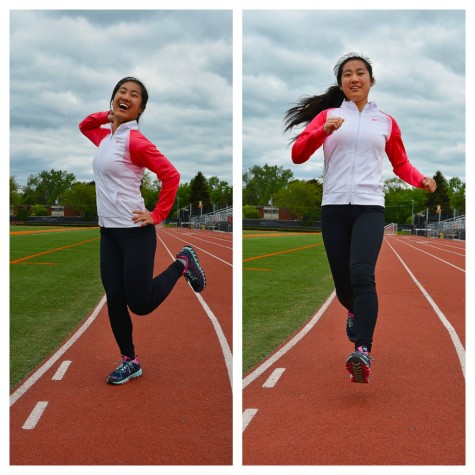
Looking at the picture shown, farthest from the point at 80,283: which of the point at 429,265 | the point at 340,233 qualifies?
the point at 429,265

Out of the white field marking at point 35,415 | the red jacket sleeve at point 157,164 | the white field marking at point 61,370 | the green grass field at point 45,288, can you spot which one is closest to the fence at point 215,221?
the red jacket sleeve at point 157,164

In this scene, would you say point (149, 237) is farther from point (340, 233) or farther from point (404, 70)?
point (404, 70)

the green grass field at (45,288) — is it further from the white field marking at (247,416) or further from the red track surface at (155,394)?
the white field marking at (247,416)

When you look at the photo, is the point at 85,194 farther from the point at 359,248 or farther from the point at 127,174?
the point at 359,248

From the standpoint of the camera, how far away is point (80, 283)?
473 centimetres

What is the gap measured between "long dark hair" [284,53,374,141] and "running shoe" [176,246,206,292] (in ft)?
2.83

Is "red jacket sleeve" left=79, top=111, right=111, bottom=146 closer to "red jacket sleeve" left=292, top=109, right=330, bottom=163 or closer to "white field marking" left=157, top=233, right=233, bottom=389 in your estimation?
"white field marking" left=157, top=233, right=233, bottom=389

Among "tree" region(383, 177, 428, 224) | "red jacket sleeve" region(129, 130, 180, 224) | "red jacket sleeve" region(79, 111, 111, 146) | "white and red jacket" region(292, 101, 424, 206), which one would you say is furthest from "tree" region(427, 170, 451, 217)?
"red jacket sleeve" region(79, 111, 111, 146)

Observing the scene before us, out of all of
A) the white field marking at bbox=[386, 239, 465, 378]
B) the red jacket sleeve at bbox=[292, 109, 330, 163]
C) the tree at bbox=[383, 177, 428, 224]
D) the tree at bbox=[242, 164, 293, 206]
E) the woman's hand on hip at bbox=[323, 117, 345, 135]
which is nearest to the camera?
the woman's hand on hip at bbox=[323, 117, 345, 135]

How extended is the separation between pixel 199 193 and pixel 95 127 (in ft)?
2.08

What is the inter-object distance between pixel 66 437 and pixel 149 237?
0.99 meters

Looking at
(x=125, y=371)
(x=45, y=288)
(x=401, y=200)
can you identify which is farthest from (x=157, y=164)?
(x=45, y=288)

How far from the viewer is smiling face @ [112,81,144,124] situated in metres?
2.87

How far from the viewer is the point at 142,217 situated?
2.84 meters
